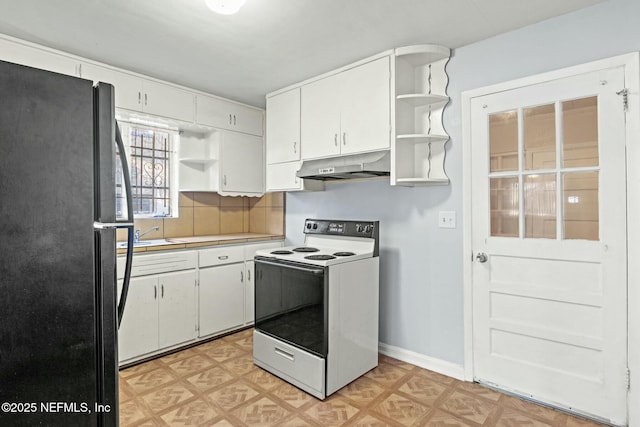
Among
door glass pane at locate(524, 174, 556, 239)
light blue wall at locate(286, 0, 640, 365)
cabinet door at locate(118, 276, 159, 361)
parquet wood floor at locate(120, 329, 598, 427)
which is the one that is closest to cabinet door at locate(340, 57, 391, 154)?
light blue wall at locate(286, 0, 640, 365)

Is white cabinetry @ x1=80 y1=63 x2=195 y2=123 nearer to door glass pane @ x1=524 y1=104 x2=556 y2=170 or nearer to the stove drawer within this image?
A: the stove drawer

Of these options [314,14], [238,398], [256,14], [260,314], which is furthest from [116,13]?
[238,398]

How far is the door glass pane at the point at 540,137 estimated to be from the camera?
2.07 meters

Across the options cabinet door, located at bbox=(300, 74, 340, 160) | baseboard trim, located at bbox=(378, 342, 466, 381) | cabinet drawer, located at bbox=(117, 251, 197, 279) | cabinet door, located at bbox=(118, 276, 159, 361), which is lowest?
baseboard trim, located at bbox=(378, 342, 466, 381)

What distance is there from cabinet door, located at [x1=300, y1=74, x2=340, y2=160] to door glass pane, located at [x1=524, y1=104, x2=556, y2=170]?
51.3 inches

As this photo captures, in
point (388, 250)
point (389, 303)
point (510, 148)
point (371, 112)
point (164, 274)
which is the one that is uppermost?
point (371, 112)

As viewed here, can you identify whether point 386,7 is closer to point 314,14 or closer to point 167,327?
point 314,14

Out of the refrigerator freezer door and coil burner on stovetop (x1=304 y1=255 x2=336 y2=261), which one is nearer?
the refrigerator freezer door

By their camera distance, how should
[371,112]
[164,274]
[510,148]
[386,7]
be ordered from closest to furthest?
[386,7]
[510,148]
[371,112]
[164,274]

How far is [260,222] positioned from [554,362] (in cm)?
295

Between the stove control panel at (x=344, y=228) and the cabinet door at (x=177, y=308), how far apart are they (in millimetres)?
1109

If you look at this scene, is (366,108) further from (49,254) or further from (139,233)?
(139,233)

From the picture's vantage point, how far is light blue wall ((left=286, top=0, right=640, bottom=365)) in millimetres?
1916

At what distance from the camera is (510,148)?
87.5 inches
